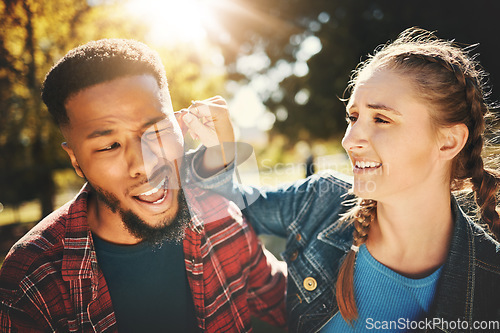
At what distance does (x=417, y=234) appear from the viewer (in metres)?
1.98

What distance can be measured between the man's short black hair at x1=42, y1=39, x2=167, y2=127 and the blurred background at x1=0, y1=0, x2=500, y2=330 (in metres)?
1.12

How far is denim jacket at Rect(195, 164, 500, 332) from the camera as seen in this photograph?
1.77 m

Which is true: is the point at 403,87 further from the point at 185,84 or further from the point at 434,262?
the point at 185,84

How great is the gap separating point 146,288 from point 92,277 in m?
0.34

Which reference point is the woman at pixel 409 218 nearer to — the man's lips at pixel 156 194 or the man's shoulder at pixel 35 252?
the man's lips at pixel 156 194

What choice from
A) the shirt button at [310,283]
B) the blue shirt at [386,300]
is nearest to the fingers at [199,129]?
the shirt button at [310,283]

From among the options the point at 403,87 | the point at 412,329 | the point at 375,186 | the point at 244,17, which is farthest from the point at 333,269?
the point at 244,17

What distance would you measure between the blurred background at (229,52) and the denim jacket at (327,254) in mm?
976

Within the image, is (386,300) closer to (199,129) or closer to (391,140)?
(391,140)

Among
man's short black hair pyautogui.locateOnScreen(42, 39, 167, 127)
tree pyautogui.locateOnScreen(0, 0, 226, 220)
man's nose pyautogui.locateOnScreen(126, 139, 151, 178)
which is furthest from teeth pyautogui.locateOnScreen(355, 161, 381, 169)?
tree pyautogui.locateOnScreen(0, 0, 226, 220)

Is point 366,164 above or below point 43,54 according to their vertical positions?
below

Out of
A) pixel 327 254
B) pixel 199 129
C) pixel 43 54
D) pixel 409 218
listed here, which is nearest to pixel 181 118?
pixel 199 129

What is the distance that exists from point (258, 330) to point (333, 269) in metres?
0.94

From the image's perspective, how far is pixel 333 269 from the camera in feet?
7.05
